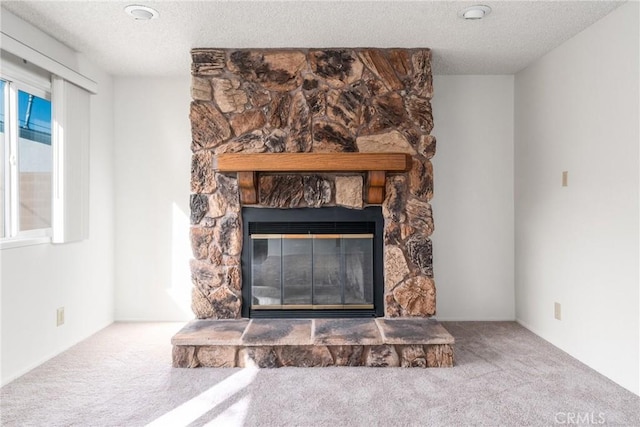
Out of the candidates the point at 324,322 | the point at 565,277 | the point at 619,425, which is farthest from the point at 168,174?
the point at 619,425

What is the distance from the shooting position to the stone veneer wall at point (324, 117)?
3.09m

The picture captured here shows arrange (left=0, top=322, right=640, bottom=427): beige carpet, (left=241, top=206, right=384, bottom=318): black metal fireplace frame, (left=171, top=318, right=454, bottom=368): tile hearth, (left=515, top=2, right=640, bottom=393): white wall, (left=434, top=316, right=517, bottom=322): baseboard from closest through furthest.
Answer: (left=0, top=322, right=640, bottom=427): beige carpet → (left=515, top=2, right=640, bottom=393): white wall → (left=171, top=318, right=454, bottom=368): tile hearth → (left=241, top=206, right=384, bottom=318): black metal fireplace frame → (left=434, top=316, right=517, bottom=322): baseboard

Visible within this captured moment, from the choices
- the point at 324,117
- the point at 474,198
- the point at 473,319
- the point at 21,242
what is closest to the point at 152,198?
the point at 21,242

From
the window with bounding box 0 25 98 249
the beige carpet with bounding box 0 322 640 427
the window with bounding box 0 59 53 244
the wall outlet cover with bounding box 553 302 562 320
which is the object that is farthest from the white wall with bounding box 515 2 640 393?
→ the window with bounding box 0 59 53 244

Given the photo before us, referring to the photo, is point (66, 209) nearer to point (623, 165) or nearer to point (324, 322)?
point (324, 322)

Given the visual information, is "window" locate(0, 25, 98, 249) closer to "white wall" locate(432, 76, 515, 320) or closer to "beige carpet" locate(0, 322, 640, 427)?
"beige carpet" locate(0, 322, 640, 427)

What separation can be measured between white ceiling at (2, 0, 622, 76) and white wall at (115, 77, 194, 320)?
47cm

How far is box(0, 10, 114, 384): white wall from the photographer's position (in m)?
2.55

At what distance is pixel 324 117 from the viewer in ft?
10.2

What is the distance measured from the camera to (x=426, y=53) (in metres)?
3.10

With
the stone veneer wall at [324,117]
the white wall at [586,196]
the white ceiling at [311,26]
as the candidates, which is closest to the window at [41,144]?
the white ceiling at [311,26]

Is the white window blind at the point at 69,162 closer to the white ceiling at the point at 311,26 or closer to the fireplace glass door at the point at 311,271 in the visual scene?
the white ceiling at the point at 311,26

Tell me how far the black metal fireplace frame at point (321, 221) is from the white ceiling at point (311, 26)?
117 centimetres

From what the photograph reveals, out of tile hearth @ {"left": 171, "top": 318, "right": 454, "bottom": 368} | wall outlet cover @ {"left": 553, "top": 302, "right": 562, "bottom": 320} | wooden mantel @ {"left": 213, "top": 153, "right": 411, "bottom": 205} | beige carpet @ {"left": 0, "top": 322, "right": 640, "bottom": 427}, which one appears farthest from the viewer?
wall outlet cover @ {"left": 553, "top": 302, "right": 562, "bottom": 320}
